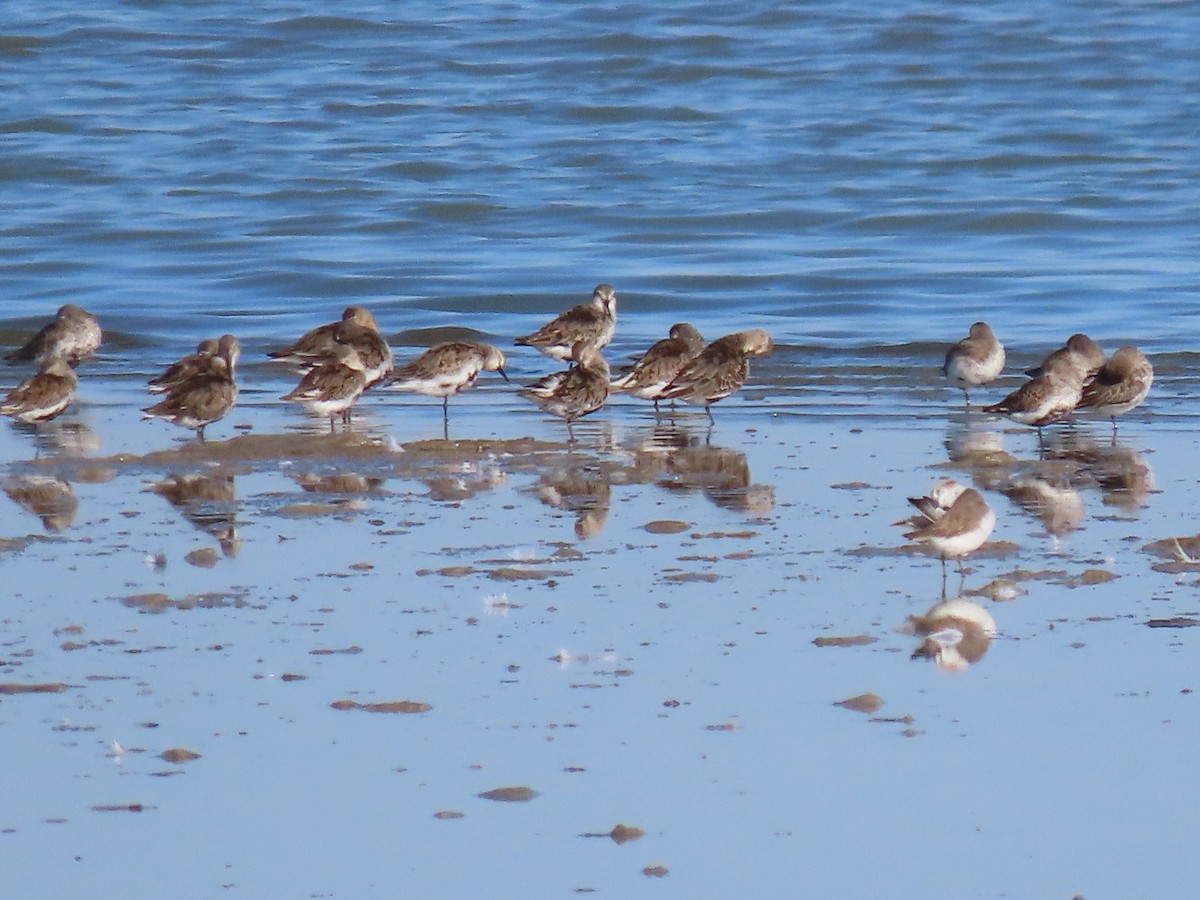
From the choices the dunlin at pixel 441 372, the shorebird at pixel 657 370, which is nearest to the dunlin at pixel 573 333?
the shorebird at pixel 657 370

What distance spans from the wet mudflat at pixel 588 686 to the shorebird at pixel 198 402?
1.61 metres

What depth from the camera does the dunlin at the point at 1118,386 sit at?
13922 mm

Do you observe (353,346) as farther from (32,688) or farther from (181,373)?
(32,688)

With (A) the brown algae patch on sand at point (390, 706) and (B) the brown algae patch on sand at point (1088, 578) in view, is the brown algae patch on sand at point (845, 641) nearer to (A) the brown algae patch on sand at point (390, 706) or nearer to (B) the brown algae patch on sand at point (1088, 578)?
(B) the brown algae patch on sand at point (1088, 578)

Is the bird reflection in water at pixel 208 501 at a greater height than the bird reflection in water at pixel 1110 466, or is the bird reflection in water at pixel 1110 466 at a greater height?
the bird reflection in water at pixel 208 501

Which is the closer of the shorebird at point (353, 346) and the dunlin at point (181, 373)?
the dunlin at point (181, 373)

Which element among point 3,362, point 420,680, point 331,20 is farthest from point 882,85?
point 420,680

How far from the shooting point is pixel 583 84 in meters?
38.8

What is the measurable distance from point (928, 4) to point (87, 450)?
33013mm

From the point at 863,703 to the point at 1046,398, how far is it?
21.7 ft

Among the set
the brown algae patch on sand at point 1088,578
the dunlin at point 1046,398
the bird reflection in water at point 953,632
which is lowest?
the bird reflection in water at point 953,632

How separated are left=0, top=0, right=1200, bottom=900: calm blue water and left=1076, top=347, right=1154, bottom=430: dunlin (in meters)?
0.21

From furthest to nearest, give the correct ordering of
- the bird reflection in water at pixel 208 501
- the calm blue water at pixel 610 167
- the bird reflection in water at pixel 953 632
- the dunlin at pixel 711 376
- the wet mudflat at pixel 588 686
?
the calm blue water at pixel 610 167
the dunlin at pixel 711 376
the bird reflection in water at pixel 208 501
the bird reflection in water at pixel 953 632
the wet mudflat at pixel 588 686

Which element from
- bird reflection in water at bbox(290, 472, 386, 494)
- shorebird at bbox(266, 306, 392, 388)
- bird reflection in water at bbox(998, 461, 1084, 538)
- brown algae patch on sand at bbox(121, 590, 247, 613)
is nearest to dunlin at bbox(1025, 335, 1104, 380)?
bird reflection in water at bbox(998, 461, 1084, 538)
